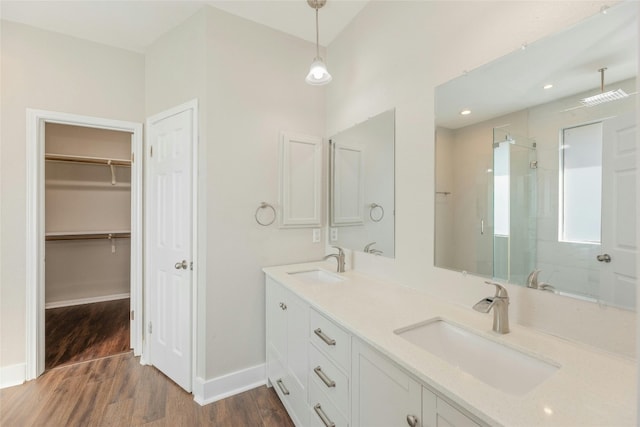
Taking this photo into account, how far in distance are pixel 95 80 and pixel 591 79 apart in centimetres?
329

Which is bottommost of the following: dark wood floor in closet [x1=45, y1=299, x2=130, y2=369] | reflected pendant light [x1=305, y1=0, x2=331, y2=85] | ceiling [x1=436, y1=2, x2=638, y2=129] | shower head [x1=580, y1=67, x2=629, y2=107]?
dark wood floor in closet [x1=45, y1=299, x2=130, y2=369]

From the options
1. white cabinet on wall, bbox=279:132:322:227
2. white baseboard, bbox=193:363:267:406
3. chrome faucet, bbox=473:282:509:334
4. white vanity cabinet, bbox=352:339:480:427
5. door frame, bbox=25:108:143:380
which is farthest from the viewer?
white cabinet on wall, bbox=279:132:322:227

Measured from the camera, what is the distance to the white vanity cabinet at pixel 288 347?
157 centimetres

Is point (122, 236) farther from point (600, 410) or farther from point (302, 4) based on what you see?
point (600, 410)

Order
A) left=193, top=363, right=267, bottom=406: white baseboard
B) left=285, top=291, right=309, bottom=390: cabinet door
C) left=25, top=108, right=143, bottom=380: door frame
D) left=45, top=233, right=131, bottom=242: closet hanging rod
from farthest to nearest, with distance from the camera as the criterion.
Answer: left=45, top=233, right=131, bottom=242: closet hanging rod
left=25, top=108, right=143, bottom=380: door frame
left=193, top=363, right=267, bottom=406: white baseboard
left=285, top=291, right=309, bottom=390: cabinet door

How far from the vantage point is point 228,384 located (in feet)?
6.59

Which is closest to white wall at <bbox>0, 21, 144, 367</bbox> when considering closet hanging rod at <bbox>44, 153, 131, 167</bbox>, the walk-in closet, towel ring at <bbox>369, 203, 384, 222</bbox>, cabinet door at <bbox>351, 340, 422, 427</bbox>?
the walk-in closet

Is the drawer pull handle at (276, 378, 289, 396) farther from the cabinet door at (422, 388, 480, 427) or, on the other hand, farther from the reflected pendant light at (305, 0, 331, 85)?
the reflected pendant light at (305, 0, 331, 85)

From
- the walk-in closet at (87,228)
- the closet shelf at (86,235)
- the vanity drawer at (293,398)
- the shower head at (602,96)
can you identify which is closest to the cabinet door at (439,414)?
the vanity drawer at (293,398)

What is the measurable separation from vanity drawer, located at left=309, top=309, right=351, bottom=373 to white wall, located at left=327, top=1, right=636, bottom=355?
0.61 metres

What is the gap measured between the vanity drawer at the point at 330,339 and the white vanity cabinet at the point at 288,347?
0.28 feet

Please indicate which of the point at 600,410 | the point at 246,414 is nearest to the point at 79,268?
the point at 246,414

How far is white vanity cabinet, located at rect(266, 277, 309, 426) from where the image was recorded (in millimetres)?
1566

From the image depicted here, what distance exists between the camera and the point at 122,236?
400cm
